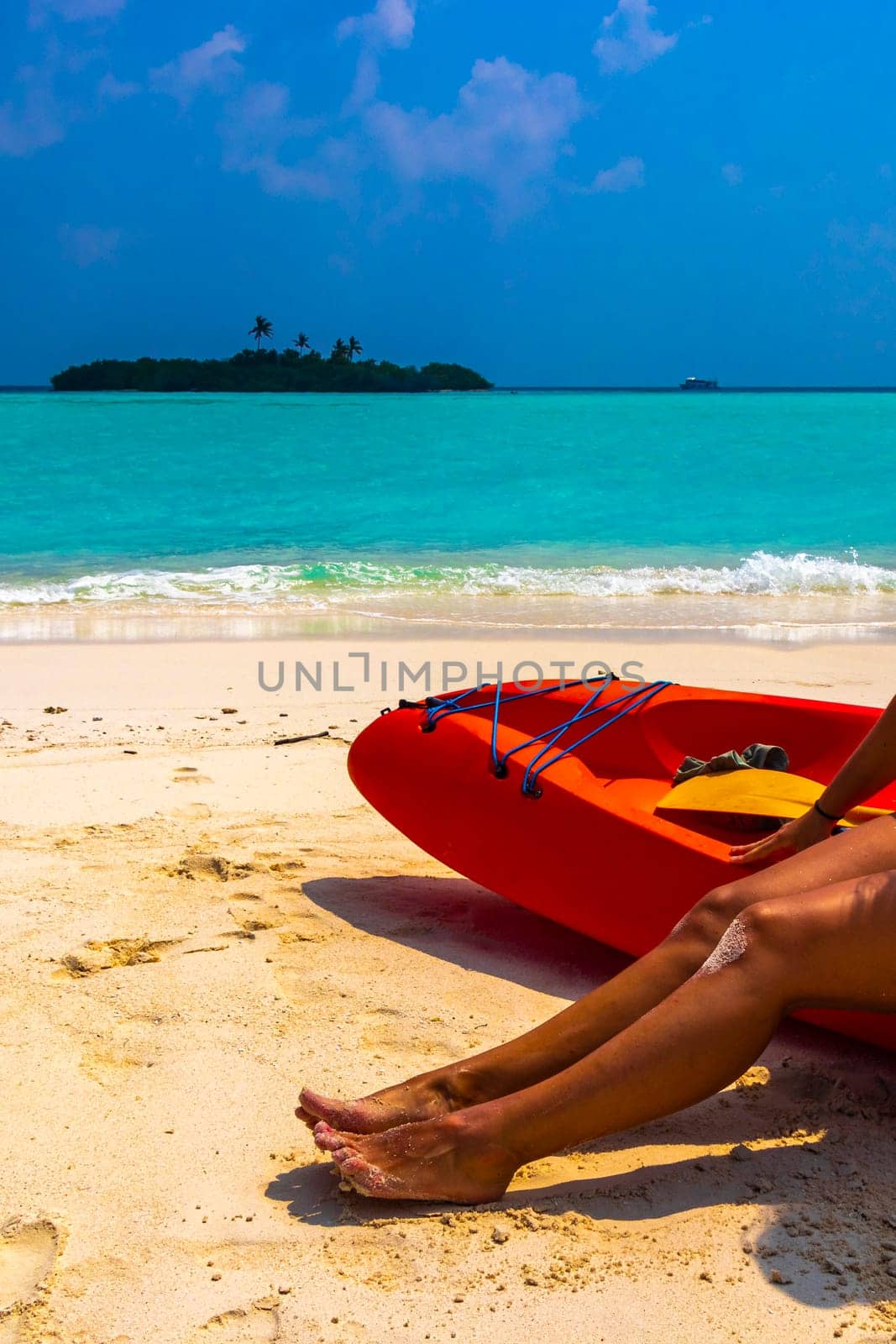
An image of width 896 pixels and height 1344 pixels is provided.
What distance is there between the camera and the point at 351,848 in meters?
3.70

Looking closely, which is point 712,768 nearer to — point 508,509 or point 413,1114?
point 413,1114

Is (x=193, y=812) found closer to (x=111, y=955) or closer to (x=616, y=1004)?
(x=111, y=955)

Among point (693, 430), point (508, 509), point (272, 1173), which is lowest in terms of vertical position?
point (272, 1173)

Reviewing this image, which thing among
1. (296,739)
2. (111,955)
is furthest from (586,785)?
(296,739)

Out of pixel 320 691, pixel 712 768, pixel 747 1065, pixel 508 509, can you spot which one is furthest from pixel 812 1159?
pixel 508 509

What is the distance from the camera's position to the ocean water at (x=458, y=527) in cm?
878

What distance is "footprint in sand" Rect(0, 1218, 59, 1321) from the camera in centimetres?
175

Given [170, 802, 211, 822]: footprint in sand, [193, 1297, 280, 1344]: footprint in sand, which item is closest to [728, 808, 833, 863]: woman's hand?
[193, 1297, 280, 1344]: footprint in sand

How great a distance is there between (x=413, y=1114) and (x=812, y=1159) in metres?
0.72

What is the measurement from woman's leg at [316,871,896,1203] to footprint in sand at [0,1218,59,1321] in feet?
2.25

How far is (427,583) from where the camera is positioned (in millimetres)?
9797

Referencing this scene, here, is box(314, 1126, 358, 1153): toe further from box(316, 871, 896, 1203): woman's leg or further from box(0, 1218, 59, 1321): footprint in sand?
box(0, 1218, 59, 1321): footprint in sand

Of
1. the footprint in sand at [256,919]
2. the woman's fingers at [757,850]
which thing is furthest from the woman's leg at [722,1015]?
the footprint in sand at [256,919]

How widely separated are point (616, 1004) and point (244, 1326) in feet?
2.40
